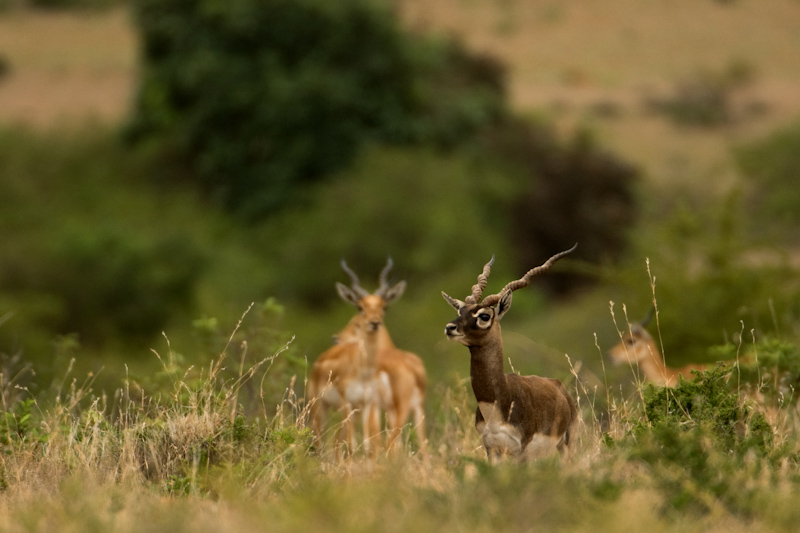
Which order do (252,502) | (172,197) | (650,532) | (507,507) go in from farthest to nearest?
(172,197)
(252,502)
(507,507)
(650,532)

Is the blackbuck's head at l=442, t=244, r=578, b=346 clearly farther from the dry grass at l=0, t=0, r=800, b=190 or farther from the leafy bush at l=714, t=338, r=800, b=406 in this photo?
the dry grass at l=0, t=0, r=800, b=190

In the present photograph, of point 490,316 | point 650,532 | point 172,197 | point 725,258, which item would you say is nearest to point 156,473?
point 490,316

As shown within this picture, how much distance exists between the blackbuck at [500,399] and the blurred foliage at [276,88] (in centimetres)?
2197

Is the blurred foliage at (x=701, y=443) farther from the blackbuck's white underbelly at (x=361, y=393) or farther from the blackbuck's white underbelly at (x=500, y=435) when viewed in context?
the blackbuck's white underbelly at (x=361, y=393)

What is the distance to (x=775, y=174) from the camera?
107ft

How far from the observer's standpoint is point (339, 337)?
11047 mm

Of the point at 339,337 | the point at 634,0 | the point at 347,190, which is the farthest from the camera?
the point at 634,0

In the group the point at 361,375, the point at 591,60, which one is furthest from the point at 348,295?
the point at 591,60

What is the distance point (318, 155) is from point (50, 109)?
16.1 meters

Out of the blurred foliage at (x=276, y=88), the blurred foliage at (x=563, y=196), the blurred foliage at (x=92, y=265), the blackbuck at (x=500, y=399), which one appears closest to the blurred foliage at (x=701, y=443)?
the blackbuck at (x=500, y=399)

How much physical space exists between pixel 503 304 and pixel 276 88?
2192 centimetres

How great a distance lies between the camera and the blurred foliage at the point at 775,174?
29672 millimetres

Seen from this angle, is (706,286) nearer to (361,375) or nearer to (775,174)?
(361,375)

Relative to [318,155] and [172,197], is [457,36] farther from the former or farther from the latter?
[172,197]
